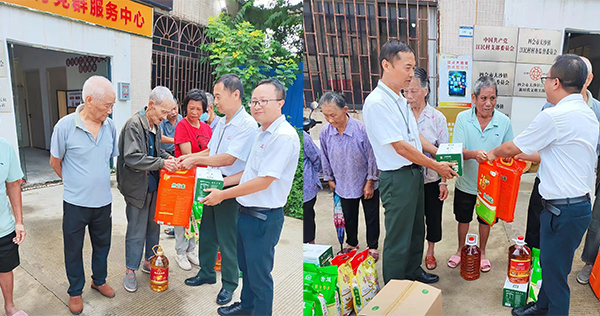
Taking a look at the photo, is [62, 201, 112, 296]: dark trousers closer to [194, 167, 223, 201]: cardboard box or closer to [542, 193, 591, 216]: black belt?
[194, 167, 223, 201]: cardboard box

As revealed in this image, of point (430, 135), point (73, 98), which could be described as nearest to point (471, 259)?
point (430, 135)

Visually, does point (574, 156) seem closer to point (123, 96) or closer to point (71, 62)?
point (123, 96)

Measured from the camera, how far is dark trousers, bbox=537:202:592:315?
5.61ft

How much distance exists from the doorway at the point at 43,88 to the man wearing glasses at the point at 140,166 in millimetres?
4299

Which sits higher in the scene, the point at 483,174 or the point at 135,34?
the point at 135,34

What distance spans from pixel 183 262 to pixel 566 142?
2253 mm

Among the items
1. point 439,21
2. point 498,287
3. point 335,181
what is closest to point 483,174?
point 498,287

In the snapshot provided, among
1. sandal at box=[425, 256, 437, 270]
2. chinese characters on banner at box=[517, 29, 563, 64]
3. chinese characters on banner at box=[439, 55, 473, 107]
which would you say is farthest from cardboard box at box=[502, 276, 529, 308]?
chinese characters on banner at box=[517, 29, 563, 64]

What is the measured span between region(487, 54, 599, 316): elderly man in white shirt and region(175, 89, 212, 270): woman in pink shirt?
182 centimetres

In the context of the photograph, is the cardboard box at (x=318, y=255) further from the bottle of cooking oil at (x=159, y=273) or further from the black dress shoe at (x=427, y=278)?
the bottle of cooking oil at (x=159, y=273)

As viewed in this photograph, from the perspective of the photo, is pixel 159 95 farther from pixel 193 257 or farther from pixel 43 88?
pixel 43 88

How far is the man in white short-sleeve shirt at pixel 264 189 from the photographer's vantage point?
1.62m

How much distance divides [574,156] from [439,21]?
2.44 meters

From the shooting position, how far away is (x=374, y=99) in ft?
6.12
